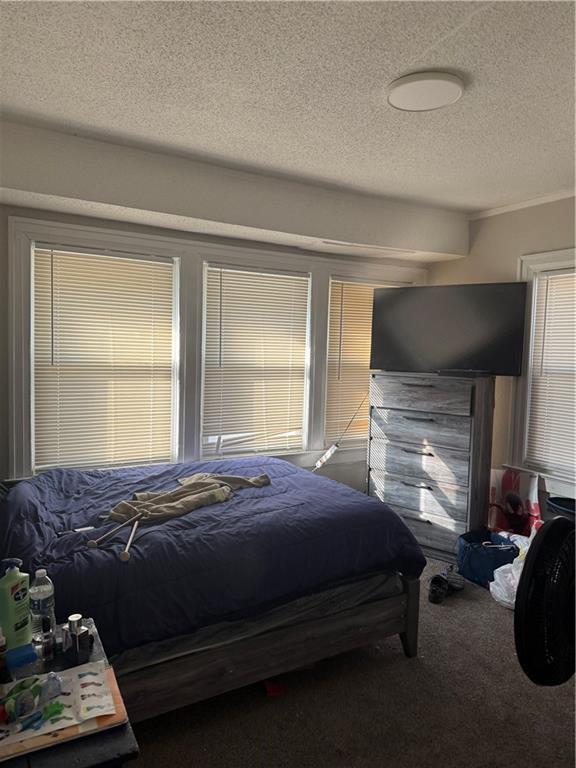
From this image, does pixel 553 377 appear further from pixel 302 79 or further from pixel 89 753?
pixel 89 753

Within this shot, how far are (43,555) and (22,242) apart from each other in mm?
1981

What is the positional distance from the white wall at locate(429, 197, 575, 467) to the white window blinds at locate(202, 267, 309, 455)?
141cm

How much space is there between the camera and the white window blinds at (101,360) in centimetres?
315

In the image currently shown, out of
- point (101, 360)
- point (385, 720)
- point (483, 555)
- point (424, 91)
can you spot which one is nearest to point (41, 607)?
point (385, 720)

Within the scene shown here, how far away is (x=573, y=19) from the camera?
165 centimetres

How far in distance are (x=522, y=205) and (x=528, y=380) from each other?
50.9 inches

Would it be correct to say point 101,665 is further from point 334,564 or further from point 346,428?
point 346,428

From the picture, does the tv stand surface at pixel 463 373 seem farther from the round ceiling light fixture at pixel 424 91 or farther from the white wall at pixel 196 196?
the round ceiling light fixture at pixel 424 91

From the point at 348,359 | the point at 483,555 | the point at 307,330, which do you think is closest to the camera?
the point at 483,555

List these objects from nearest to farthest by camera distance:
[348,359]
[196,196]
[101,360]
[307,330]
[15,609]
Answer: [15,609]
[196,196]
[101,360]
[307,330]
[348,359]

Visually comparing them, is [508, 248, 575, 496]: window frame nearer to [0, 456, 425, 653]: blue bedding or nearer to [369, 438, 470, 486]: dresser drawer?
[369, 438, 470, 486]: dresser drawer

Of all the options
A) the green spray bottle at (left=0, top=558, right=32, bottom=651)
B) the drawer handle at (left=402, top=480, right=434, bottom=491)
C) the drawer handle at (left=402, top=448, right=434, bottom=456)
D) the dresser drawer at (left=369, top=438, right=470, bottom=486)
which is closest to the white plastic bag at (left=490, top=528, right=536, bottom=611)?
the dresser drawer at (left=369, top=438, right=470, bottom=486)

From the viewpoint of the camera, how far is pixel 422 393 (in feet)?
12.1

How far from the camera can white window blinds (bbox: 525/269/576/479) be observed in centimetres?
351
